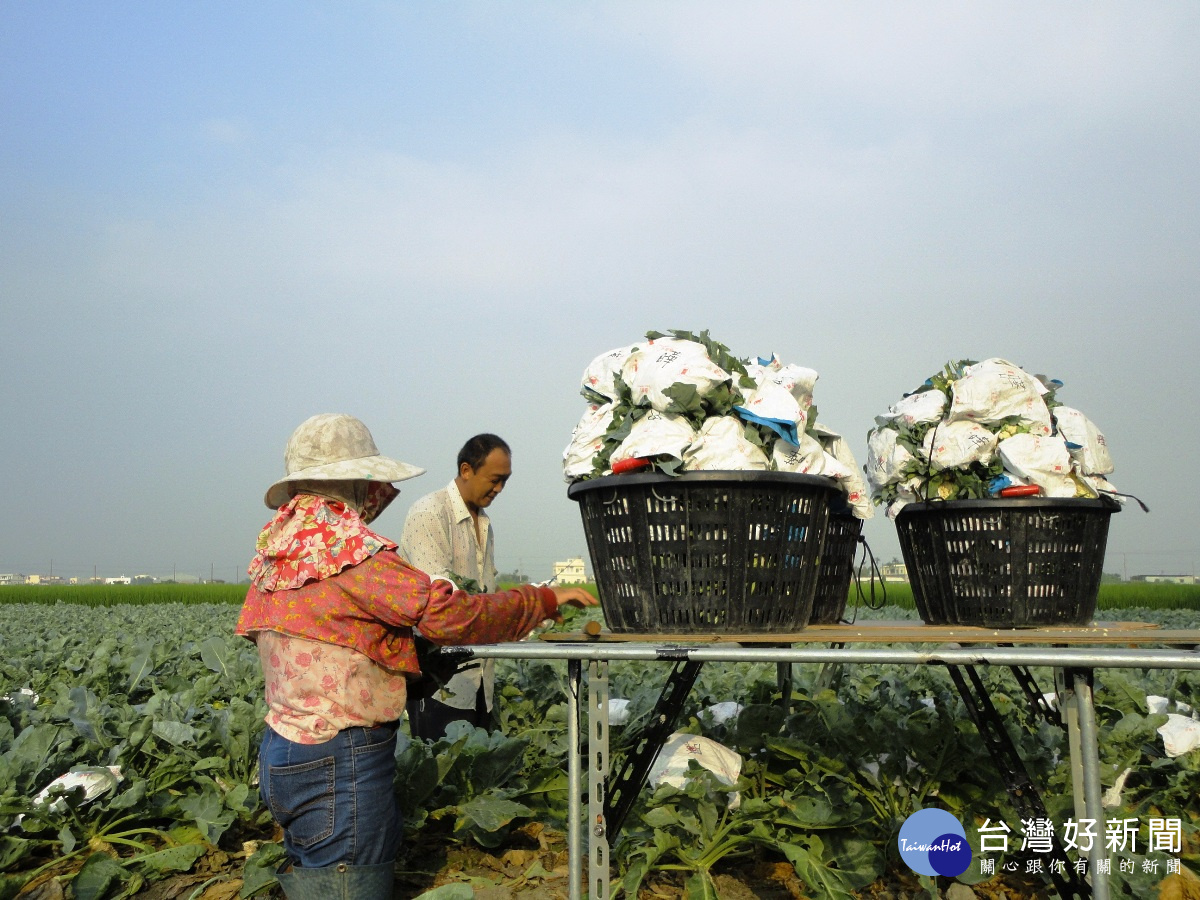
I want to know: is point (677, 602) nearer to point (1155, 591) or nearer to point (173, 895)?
point (173, 895)

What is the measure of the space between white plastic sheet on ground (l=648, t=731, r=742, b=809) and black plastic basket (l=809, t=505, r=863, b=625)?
2.16ft

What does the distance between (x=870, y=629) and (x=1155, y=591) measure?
81.3 feet

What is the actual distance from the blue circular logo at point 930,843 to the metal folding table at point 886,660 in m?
0.25

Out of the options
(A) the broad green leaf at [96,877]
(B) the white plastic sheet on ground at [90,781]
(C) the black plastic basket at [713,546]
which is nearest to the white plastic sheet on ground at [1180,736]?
(C) the black plastic basket at [713,546]

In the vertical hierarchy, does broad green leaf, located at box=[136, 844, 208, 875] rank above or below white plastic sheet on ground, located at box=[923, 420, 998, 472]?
below

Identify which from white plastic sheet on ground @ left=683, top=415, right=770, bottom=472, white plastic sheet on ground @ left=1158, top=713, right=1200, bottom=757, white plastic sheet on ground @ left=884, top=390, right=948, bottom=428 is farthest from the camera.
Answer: white plastic sheet on ground @ left=1158, top=713, right=1200, bottom=757

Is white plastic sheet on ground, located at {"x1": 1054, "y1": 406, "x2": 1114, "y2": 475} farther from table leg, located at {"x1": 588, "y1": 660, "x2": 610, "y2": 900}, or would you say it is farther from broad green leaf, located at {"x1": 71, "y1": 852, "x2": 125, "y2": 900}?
broad green leaf, located at {"x1": 71, "y1": 852, "x2": 125, "y2": 900}

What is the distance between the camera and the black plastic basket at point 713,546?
7.55 feet

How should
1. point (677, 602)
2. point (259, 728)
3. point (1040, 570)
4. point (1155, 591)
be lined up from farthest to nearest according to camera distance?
point (1155, 591), point (259, 728), point (1040, 570), point (677, 602)

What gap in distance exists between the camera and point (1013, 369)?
2822 millimetres

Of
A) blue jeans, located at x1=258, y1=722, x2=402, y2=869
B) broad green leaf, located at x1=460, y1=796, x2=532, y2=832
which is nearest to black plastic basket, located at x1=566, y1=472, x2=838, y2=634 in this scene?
blue jeans, located at x1=258, y1=722, x2=402, y2=869

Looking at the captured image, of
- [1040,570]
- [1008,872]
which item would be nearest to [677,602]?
[1040,570]

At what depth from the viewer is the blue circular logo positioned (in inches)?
94.0

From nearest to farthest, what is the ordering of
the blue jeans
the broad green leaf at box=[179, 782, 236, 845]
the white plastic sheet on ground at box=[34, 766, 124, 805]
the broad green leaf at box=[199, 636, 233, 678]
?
the blue jeans
the broad green leaf at box=[179, 782, 236, 845]
the white plastic sheet on ground at box=[34, 766, 124, 805]
the broad green leaf at box=[199, 636, 233, 678]
